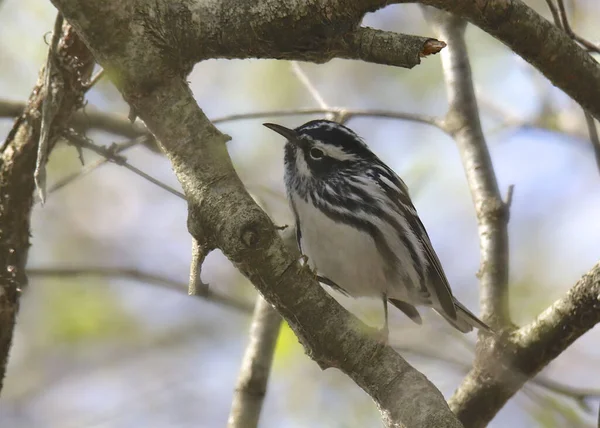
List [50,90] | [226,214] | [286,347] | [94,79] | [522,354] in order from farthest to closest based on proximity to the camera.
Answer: [286,347] → [94,79] → [50,90] → [522,354] → [226,214]

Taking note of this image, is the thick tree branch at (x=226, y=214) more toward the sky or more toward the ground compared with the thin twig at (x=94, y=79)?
more toward the ground

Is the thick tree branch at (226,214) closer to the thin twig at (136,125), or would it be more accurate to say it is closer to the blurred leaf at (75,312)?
the thin twig at (136,125)

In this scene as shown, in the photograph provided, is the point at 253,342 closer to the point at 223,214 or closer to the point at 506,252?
the point at 506,252

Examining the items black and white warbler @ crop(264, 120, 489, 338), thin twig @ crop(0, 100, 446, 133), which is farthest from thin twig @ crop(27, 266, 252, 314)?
thin twig @ crop(0, 100, 446, 133)

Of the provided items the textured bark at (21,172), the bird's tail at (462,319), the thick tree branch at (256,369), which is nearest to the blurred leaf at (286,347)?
the thick tree branch at (256,369)

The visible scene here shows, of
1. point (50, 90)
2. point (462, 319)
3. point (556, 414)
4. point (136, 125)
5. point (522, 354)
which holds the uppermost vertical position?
point (136, 125)

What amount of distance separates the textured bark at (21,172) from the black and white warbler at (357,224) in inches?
43.4

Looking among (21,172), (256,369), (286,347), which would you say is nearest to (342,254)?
(256,369)

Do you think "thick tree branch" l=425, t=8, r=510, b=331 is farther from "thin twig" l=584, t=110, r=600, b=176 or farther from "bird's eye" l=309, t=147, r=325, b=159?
"bird's eye" l=309, t=147, r=325, b=159

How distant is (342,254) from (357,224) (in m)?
0.18

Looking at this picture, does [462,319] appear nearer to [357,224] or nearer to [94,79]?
[357,224]

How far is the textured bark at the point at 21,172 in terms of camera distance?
3.39m

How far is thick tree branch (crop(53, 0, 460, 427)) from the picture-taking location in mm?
2209

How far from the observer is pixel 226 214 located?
87.3 inches
